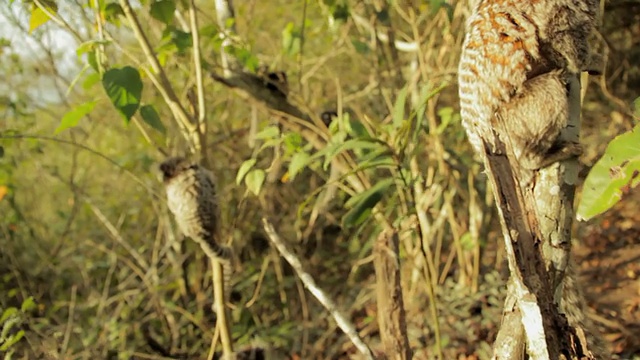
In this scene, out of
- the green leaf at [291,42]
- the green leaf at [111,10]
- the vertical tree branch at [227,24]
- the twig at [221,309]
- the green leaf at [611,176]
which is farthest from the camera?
the green leaf at [291,42]

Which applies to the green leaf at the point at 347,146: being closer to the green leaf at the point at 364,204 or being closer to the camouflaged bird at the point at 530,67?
the green leaf at the point at 364,204

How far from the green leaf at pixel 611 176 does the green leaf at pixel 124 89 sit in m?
1.26

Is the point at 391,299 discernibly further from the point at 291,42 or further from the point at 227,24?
the point at 291,42

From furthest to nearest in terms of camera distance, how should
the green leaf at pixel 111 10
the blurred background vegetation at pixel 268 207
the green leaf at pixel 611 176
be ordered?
the blurred background vegetation at pixel 268 207 → the green leaf at pixel 111 10 → the green leaf at pixel 611 176

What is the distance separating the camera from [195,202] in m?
1.87

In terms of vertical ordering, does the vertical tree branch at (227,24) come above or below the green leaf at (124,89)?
above

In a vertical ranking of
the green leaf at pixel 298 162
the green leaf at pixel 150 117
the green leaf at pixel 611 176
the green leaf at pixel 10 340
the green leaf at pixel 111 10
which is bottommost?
the green leaf at pixel 10 340

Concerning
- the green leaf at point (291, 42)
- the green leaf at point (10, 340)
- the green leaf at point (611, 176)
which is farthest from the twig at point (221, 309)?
the green leaf at point (611, 176)

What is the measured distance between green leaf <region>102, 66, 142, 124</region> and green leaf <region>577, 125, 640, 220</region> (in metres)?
1.26

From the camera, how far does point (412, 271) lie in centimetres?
360

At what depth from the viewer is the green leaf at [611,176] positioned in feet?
2.66

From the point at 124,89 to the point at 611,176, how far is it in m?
1.31

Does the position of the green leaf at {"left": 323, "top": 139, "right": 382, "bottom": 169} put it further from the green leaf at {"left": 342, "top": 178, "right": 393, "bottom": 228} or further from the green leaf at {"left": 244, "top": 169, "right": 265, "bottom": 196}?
the green leaf at {"left": 244, "top": 169, "right": 265, "bottom": 196}

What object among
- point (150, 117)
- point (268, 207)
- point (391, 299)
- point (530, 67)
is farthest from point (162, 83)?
point (268, 207)
